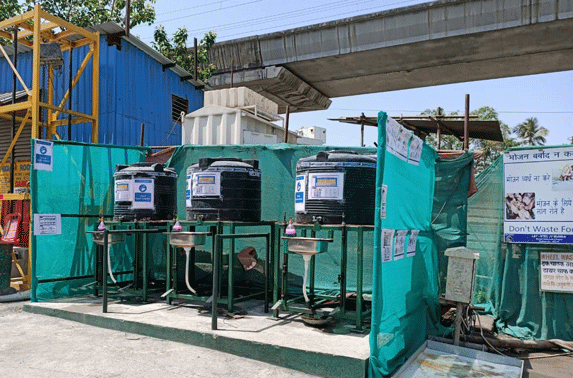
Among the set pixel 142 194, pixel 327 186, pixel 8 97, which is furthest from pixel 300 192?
pixel 8 97

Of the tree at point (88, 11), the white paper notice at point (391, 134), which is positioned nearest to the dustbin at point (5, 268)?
the white paper notice at point (391, 134)

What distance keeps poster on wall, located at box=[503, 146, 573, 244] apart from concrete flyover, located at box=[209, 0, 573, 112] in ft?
46.1

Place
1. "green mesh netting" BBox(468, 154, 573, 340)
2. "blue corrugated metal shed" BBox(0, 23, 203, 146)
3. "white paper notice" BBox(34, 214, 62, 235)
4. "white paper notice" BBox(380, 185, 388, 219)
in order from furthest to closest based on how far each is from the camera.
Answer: "blue corrugated metal shed" BBox(0, 23, 203, 146), "white paper notice" BBox(34, 214, 62, 235), "green mesh netting" BBox(468, 154, 573, 340), "white paper notice" BBox(380, 185, 388, 219)

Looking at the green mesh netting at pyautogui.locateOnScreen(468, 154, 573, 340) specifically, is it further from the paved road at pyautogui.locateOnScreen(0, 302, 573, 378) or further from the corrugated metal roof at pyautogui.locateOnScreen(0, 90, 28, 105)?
the corrugated metal roof at pyautogui.locateOnScreen(0, 90, 28, 105)

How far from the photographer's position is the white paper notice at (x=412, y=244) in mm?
5187

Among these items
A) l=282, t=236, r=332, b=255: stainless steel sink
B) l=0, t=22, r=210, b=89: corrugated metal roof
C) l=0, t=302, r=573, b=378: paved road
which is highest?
l=0, t=22, r=210, b=89: corrugated metal roof

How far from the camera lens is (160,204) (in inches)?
298

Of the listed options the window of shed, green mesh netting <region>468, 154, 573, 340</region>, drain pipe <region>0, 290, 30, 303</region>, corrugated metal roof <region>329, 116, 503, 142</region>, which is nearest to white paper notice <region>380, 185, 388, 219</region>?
green mesh netting <region>468, 154, 573, 340</region>

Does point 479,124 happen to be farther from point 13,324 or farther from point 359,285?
point 13,324

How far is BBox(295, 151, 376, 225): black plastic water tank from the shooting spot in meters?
5.80

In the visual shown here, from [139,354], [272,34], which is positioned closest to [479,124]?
[139,354]

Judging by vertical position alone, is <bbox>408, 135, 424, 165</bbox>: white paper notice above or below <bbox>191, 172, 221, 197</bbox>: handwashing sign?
above

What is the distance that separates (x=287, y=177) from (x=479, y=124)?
6065 millimetres

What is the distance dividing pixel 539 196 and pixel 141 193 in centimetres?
587
